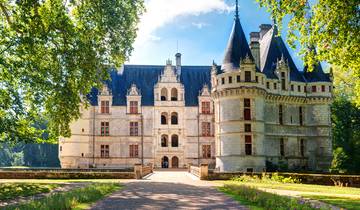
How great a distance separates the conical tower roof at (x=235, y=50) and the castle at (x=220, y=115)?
88 mm

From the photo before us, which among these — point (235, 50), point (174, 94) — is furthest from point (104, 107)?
point (235, 50)

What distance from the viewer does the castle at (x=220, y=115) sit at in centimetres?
3419

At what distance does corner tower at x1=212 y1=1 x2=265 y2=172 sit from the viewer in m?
33.5

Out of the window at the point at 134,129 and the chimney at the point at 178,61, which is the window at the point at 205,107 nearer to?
the chimney at the point at 178,61

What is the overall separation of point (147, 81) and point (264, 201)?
3717 cm

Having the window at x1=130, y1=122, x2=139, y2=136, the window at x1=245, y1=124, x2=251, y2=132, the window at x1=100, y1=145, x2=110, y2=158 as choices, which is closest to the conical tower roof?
the window at x1=245, y1=124, x2=251, y2=132

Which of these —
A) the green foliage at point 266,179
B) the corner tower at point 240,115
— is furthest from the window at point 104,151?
the green foliage at point 266,179

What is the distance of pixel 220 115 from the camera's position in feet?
115

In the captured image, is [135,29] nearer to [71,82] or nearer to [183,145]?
[71,82]

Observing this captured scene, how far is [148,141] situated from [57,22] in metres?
27.3

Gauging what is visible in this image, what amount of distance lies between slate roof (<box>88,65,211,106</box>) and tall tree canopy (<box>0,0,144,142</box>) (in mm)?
22479

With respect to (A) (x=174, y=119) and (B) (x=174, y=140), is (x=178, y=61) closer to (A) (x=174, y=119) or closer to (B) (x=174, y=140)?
(A) (x=174, y=119)

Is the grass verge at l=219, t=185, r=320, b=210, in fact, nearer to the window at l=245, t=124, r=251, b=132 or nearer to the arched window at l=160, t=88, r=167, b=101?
the window at l=245, t=124, r=251, b=132

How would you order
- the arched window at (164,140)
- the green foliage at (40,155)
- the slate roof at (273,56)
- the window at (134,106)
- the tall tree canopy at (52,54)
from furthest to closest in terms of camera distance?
the green foliage at (40,155)
the arched window at (164,140)
the window at (134,106)
the slate roof at (273,56)
the tall tree canopy at (52,54)
